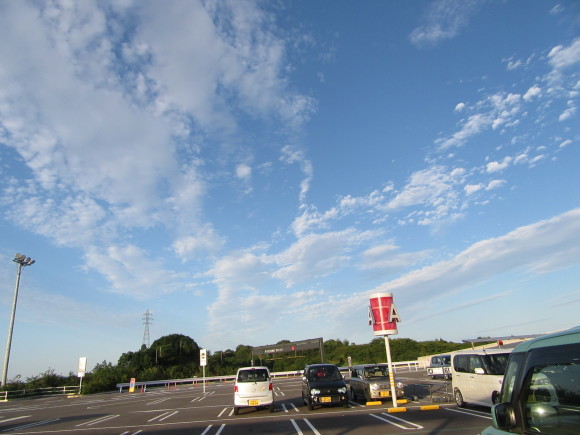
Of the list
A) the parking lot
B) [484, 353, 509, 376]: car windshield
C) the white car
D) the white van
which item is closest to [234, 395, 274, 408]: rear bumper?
the white car

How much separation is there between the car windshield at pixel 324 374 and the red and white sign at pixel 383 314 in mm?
2766

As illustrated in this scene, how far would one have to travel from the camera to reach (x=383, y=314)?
531 inches

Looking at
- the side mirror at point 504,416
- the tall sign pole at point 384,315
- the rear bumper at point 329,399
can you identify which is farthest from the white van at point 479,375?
the side mirror at point 504,416

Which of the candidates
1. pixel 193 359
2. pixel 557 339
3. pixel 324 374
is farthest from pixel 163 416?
pixel 193 359

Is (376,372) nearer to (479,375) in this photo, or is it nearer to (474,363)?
(474,363)

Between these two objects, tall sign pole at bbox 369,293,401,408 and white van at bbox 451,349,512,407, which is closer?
white van at bbox 451,349,512,407

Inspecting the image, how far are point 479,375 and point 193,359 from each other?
6410 centimetres

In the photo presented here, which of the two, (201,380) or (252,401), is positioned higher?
(252,401)

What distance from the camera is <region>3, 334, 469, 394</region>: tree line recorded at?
41.0m

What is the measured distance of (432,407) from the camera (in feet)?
41.1

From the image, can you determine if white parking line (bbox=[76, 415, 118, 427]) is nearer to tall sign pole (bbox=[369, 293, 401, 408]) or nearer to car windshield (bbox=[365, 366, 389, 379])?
car windshield (bbox=[365, 366, 389, 379])

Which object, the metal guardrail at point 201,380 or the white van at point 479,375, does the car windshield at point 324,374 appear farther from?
the metal guardrail at point 201,380

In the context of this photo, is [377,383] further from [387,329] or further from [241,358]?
[241,358]

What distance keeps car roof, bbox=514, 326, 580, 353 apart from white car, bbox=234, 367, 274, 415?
12215 millimetres
